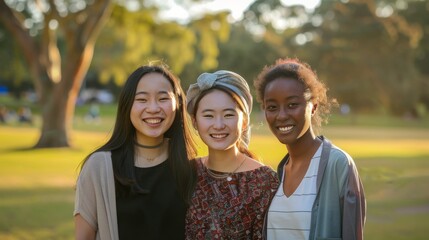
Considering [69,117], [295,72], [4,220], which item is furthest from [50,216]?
[69,117]

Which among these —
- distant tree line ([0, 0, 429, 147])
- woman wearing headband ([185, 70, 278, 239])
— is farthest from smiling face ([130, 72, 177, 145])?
distant tree line ([0, 0, 429, 147])

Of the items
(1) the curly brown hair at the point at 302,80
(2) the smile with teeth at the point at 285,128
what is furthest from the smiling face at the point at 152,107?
(2) the smile with teeth at the point at 285,128

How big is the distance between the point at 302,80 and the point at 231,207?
82 centimetres

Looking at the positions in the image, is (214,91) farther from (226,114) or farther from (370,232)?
(370,232)

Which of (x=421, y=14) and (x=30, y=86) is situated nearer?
(x=421, y=14)

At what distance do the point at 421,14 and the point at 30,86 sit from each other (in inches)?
1315

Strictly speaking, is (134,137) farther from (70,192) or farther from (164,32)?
(164,32)

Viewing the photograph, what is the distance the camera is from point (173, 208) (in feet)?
11.0

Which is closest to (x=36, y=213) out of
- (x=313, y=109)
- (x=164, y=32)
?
(x=313, y=109)

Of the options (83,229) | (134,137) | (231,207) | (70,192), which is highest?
(134,137)

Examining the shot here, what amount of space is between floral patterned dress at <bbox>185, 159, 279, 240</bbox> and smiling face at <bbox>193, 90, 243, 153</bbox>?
222mm

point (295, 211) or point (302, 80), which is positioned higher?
point (302, 80)

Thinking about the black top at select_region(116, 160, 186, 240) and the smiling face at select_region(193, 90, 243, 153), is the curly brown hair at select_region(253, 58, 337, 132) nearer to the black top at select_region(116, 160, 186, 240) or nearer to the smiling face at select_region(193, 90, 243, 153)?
the smiling face at select_region(193, 90, 243, 153)

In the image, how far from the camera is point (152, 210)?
3318 mm
